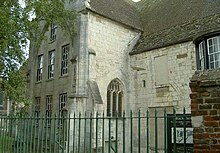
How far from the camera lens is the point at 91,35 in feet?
55.9

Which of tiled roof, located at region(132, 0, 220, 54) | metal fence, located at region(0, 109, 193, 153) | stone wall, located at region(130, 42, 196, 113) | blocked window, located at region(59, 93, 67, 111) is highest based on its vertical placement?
tiled roof, located at region(132, 0, 220, 54)

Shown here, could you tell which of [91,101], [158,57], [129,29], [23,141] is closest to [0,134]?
[23,141]

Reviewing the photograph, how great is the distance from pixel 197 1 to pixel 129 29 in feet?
16.6

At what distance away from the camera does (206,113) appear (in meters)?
3.76

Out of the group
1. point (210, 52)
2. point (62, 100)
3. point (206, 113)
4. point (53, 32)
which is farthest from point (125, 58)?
point (206, 113)

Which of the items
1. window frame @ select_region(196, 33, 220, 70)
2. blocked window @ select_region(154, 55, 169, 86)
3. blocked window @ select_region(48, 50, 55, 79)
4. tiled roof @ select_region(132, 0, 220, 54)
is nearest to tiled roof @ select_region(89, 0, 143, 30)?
tiled roof @ select_region(132, 0, 220, 54)

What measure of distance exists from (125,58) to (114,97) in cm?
300

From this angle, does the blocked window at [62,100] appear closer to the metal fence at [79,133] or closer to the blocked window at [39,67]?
the blocked window at [39,67]

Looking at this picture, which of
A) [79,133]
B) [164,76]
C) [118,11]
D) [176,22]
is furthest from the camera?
[118,11]

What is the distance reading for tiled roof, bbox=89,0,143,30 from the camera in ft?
59.1

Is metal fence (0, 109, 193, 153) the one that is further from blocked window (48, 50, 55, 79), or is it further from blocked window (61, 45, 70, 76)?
blocked window (48, 50, 55, 79)

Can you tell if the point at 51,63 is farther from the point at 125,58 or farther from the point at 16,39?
the point at 16,39

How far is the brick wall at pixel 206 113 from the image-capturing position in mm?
3670

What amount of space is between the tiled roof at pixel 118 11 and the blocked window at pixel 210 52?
260 inches
